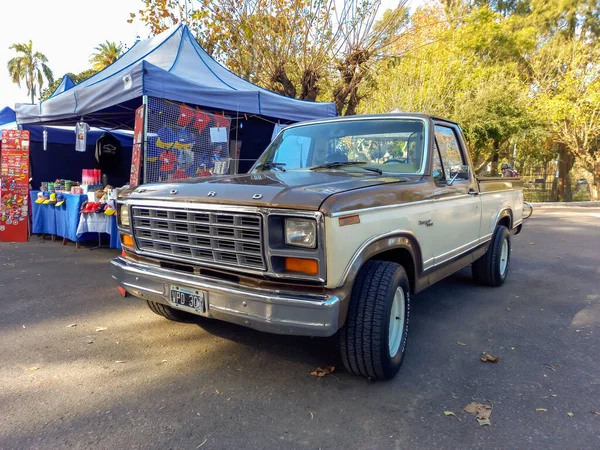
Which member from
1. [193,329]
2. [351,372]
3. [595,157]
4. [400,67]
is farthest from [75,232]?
[595,157]

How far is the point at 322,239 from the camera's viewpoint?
239 cm

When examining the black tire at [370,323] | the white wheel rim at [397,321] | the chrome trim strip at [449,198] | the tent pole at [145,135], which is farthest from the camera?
the tent pole at [145,135]

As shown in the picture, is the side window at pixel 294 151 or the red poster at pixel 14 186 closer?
the side window at pixel 294 151

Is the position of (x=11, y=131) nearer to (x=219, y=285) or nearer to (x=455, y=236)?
(x=219, y=285)

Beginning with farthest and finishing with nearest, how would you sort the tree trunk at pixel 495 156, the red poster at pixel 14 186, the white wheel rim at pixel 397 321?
the tree trunk at pixel 495 156 < the red poster at pixel 14 186 < the white wheel rim at pixel 397 321

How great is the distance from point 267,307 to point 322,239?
504mm

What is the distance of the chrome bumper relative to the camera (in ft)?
7.88

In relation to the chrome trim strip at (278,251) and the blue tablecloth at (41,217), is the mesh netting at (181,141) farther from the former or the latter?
the blue tablecloth at (41,217)

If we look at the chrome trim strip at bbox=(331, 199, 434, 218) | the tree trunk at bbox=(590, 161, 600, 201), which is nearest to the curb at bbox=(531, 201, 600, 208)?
the tree trunk at bbox=(590, 161, 600, 201)

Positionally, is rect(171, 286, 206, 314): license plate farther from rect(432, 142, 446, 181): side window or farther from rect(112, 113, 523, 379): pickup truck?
rect(432, 142, 446, 181): side window

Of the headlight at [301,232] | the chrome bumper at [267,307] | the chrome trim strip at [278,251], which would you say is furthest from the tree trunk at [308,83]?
the headlight at [301,232]

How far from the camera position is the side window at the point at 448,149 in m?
3.98

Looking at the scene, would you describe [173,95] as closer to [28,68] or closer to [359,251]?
[359,251]

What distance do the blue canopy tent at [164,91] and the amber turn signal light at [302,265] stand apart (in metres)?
4.36
